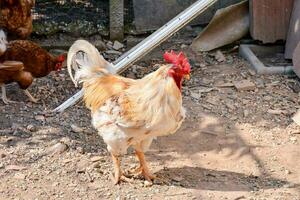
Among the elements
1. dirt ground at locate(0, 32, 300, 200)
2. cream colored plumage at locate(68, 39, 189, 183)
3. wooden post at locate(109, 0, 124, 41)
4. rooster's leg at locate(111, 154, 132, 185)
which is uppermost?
cream colored plumage at locate(68, 39, 189, 183)

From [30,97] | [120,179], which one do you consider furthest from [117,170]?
[30,97]

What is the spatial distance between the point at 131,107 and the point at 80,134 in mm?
1079

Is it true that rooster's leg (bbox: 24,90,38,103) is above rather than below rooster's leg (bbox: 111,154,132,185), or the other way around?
below

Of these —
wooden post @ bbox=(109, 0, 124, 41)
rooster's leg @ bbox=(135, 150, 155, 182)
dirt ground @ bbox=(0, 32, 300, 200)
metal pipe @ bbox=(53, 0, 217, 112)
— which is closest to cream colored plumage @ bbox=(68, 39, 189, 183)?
rooster's leg @ bbox=(135, 150, 155, 182)

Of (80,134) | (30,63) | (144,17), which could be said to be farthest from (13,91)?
(144,17)

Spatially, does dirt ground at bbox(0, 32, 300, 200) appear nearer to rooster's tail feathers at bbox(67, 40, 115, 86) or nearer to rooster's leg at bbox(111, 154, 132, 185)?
rooster's leg at bbox(111, 154, 132, 185)

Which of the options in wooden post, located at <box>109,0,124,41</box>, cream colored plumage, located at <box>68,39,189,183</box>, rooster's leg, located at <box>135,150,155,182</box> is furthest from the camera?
wooden post, located at <box>109,0,124,41</box>

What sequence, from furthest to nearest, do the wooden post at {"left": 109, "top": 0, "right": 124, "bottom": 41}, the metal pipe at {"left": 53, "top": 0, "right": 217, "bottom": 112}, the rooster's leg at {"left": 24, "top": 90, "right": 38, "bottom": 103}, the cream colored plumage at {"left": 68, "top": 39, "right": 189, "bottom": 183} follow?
the wooden post at {"left": 109, "top": 0, "right": 124, "bottom": 41} < the rooster's leg at {"left": 24, "top": 90, "right": 38, "bottom": 103} < the metal pipe at {"left": 53, "top": 0, "right": 217, "bottom": 112} < the cream colored plumage at {"left": 68, "top": 39, "right": 189, "bottom": 183}

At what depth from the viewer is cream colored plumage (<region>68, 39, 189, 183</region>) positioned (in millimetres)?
4324

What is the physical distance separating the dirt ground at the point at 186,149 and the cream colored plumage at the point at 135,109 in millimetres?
307

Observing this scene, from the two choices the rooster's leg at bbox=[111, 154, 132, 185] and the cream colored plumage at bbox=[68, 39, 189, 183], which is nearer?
the cream colored plumage at bbox=[68, 39, 189, 183]

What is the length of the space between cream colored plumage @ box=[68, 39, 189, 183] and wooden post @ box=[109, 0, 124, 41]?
2.54 metres

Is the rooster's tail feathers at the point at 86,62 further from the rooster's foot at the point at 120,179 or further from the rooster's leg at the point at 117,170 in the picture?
the rooster's foot at the point at 120,179

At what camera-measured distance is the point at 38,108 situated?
19.1 ft
